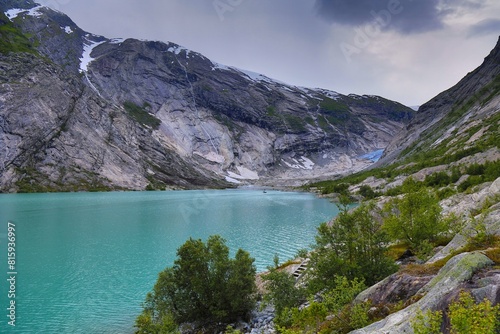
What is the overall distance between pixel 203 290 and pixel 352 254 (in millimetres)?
9603

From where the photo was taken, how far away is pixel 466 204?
32.0m

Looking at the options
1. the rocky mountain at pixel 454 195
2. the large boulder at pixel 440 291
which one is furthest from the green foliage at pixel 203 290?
the large boulder at pixel 440 291

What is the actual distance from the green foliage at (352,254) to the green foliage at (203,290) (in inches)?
192

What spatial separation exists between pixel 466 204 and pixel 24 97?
535 feet

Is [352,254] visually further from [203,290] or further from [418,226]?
[203,290]

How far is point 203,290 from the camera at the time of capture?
20.8 meters

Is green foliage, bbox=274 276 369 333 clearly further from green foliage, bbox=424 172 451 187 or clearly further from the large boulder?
green foliage, bbox=424 172 451 187

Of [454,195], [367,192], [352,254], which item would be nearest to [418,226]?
[352,254]

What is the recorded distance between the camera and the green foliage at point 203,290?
68.0 feet

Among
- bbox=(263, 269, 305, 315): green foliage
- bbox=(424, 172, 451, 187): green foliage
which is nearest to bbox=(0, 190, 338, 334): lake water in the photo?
bbox=(263, 269, 305, 315): green foliage

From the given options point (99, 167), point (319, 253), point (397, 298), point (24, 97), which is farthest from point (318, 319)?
point (24, 97)

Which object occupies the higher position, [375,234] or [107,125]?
[107,125]

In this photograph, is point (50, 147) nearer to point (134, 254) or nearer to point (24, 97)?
point (24, 97)

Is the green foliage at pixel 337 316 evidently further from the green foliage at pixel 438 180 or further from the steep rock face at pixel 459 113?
the steep rock face at pixel 459 113
